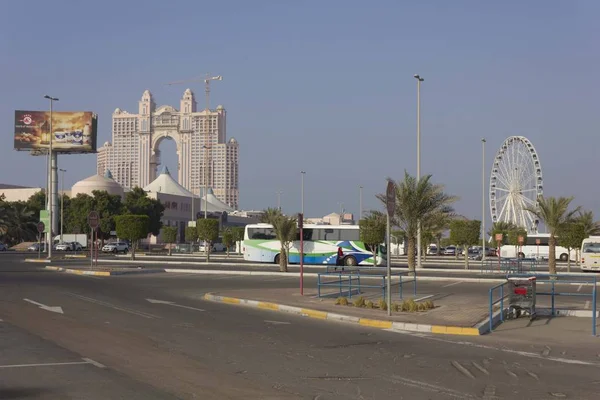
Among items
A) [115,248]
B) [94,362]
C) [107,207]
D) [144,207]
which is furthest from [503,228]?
[94,362]

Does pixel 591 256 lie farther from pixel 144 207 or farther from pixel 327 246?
pixel 144 207

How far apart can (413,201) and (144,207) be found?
71313 millimetres

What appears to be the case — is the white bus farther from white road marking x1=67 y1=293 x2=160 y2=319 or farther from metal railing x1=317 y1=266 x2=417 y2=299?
white road marking x1=67 y1=293 x2=160 y2=319

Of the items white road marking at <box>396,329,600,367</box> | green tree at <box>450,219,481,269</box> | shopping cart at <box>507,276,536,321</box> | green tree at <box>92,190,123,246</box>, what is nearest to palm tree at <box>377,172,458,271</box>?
green tree at <box>450,219,481,269</box>

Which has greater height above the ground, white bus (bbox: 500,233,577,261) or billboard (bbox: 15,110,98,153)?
billboard (bbox: 15,110,98,153)

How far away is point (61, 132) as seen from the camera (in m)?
90.4

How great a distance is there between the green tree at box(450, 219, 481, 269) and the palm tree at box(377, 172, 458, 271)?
12.1 meters

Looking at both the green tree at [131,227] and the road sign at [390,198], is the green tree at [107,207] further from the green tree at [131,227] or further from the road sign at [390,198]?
the road sign at [390,198]

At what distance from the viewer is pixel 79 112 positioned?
9069 cm

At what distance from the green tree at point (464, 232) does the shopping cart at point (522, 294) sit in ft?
106

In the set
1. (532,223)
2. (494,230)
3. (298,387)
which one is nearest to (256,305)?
(298,387)

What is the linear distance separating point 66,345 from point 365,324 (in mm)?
7392

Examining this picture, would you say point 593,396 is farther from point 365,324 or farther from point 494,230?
point 494,230

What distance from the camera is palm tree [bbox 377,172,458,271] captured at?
128ft
